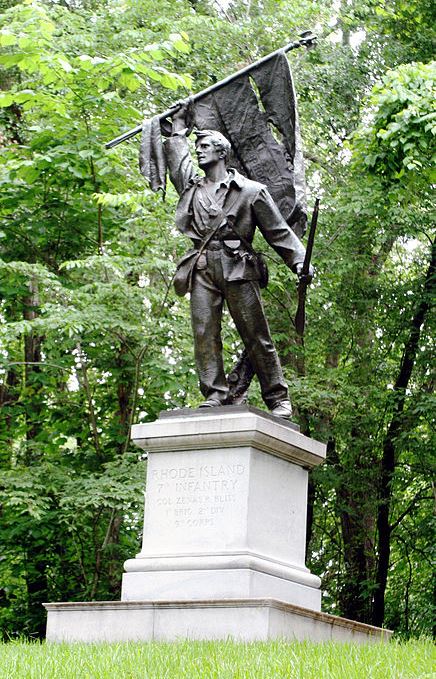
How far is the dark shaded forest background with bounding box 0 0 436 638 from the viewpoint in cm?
1399

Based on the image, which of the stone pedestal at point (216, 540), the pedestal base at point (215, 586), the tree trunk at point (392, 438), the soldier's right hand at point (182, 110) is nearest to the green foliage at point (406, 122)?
the tree trunk at point (392, 438)

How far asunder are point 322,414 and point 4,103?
713 centimetres

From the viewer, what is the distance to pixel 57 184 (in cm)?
1536

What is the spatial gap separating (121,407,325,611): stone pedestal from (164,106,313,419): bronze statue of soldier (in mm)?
547

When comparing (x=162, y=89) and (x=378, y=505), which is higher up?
(x=162, y=89)

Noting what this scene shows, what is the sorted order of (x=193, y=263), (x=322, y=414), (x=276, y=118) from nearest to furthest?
(x=193, y=263)
(x=276, y=118)
(x=322, y=414)

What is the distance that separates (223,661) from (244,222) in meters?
4.37

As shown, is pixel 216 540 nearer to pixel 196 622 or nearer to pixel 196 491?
pixel 196 491

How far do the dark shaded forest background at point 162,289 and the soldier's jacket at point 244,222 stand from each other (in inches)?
156

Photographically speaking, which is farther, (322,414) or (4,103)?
(322,414)

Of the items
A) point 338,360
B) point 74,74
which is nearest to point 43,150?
point 74,74

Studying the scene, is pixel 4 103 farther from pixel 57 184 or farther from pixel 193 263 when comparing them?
pixel 193 263

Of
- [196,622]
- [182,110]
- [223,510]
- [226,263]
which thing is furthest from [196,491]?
[182,110]

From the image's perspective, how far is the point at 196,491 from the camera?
8648 millimetres
